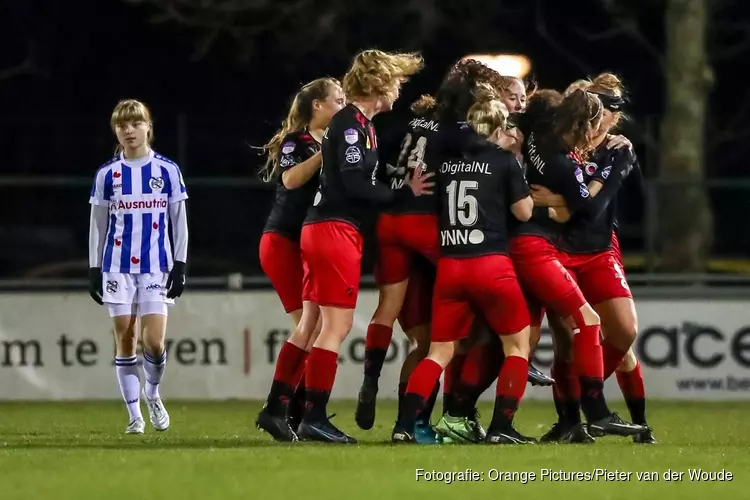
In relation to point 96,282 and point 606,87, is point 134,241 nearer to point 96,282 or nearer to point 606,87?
point 96,282

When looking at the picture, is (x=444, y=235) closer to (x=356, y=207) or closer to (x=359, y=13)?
(x=356, y=207)

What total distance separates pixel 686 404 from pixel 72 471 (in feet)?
23.4

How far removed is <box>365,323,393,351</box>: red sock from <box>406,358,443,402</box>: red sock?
1.72ft

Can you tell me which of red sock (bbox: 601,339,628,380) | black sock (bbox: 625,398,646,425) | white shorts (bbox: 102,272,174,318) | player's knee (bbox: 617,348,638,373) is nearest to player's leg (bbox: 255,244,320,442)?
white shorts (bbox: 102,272,174,318)

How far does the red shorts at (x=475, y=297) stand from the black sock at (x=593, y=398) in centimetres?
57

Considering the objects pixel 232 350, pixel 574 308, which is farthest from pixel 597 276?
pixel 232 350

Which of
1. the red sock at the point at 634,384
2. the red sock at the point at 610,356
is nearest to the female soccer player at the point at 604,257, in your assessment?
A: the red sock at the point at 610,356

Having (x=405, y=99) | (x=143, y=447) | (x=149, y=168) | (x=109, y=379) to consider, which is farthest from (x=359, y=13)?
(x=143, y=447)

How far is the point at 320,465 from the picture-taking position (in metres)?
8.20

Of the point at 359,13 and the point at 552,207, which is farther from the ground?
the point at 359,13

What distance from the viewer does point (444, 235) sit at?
9.23 meters

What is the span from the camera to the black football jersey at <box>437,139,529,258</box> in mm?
9148

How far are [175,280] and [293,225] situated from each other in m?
1.04

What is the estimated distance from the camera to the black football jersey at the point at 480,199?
9.15 meters
